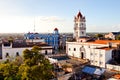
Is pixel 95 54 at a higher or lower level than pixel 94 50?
lower

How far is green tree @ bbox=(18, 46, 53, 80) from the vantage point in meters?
24.3

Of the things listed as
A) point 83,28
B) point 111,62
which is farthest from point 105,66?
point 83,28

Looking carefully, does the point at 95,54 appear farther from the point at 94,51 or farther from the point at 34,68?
the point at 34,68

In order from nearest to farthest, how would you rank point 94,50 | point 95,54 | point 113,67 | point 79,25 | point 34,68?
point 34,68, point 113,67, point 95,54, point 94,50, point 79,25

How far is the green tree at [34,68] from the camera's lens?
24.3 metres

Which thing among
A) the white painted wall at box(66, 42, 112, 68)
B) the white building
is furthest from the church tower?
the white painted wall at box(66, 42, 112, 68)

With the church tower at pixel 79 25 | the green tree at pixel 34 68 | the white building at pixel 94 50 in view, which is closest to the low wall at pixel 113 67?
the white building at pixel 94 50

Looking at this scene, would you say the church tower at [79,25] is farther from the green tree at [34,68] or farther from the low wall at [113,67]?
the green tree at [34,68]

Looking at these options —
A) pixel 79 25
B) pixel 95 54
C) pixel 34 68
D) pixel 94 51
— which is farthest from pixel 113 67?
pixel 79 25

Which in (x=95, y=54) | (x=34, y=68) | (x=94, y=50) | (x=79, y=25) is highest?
(x=79, y=25)

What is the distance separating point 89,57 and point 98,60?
142 inches

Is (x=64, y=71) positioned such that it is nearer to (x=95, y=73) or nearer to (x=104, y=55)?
(x=95, y=73)

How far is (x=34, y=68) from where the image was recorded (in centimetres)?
2414

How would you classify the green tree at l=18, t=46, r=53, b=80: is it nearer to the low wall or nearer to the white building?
the low wall
